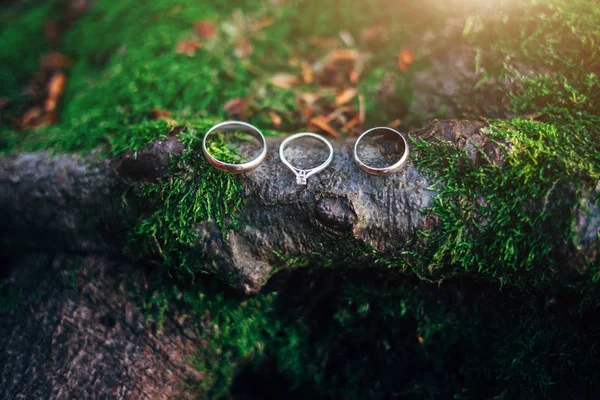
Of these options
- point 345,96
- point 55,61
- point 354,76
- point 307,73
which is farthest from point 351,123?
point 55,61

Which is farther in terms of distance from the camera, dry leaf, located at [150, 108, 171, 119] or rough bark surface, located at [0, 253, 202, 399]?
dry leaf, located at [150, 108, 171, 119]

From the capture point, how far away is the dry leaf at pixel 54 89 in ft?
13.7

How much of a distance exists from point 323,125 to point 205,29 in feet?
5.95

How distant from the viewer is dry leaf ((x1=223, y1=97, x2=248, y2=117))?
11.1ft

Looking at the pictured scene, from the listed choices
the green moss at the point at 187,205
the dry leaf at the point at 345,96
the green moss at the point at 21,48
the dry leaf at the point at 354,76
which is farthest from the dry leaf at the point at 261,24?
the green moss at the point at 21,48

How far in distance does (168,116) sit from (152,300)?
1.54m

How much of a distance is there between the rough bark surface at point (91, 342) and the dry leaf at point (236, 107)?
155cm

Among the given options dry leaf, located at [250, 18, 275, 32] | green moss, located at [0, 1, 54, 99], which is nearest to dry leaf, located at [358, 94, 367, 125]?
dry leaf, located at [250, 18, 275, 32]

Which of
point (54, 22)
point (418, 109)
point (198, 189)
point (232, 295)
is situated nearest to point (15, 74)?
point (54, 22)

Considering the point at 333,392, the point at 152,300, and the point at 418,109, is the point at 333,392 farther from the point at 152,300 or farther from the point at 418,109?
the point at 418,109

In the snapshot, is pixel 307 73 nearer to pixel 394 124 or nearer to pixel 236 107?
pixel 236 107

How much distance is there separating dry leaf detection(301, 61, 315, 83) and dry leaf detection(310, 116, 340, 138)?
24.2 inches

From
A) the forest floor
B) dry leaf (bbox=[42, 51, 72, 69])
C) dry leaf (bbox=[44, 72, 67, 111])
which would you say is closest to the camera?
the forest floor

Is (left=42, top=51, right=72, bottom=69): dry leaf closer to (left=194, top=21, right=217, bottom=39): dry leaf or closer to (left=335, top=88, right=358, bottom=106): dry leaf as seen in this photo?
(left=194, top=21, right=217, bottom=39): dry leaf
